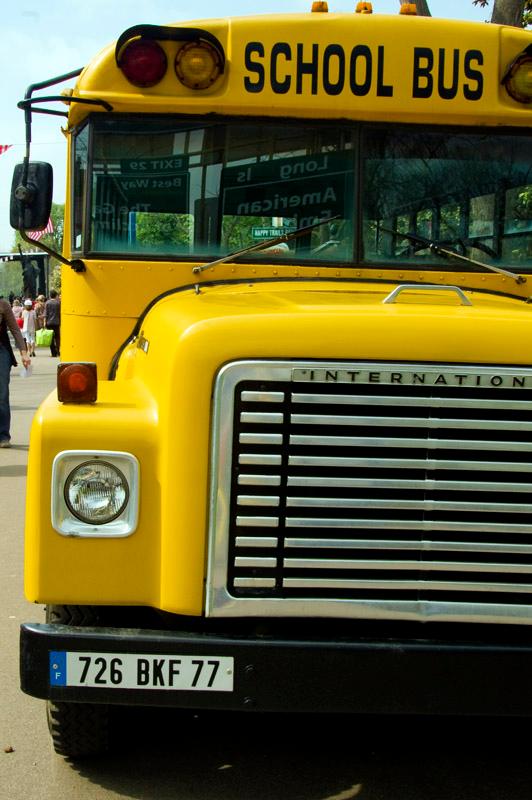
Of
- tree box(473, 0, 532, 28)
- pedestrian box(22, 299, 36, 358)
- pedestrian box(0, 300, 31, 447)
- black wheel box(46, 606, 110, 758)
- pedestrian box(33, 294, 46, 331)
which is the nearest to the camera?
black wheel box(46, 606, 110, 758)

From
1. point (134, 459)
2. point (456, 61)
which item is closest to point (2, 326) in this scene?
point (456, 61)

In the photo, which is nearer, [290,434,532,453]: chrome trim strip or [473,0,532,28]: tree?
[290,434,532,453]: chrome trim strip

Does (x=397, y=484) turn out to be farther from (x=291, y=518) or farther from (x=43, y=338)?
(x=43, y=338)

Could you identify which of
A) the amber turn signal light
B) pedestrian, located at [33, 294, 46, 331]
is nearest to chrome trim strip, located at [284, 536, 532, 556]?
the amber turn signal light

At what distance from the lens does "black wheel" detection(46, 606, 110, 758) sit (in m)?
3.67

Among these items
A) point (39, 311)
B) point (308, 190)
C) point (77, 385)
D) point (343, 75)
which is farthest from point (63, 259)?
point (39, 311)

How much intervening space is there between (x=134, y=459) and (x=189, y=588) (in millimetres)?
403

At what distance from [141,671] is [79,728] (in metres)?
0.64

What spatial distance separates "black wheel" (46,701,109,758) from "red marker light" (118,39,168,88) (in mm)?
2480

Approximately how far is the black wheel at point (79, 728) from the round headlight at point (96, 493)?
0.47 m

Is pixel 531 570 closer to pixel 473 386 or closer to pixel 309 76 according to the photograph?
pixel 473 386

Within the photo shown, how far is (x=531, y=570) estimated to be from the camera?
3.22m

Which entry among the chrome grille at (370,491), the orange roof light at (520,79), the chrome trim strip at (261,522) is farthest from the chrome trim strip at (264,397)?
the orange roof light at (520,79)

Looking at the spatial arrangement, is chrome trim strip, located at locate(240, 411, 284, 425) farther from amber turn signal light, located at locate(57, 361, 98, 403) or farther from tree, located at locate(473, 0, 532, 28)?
tree, located at locate(473, 0, 532, 28)
